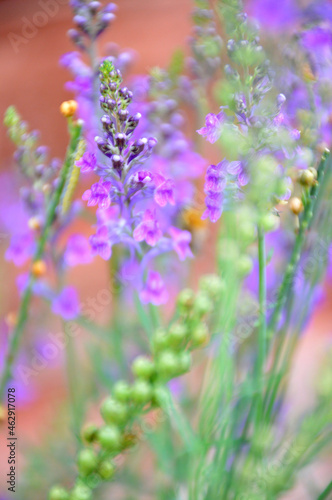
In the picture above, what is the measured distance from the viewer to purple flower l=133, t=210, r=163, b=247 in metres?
0.27

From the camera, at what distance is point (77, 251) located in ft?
1.26

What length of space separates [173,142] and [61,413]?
30 cm

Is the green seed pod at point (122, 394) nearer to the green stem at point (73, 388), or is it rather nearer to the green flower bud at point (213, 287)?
the green flower bud at point (213, 287)

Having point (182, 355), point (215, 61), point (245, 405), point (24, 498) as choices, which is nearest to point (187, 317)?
point (182, 355)

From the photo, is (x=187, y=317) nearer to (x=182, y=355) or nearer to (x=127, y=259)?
(x=182, y=355)

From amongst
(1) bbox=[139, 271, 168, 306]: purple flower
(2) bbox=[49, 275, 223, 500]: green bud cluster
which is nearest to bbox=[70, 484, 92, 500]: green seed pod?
(2) bbox=[49, 275, 223, 500]: green bud cluster

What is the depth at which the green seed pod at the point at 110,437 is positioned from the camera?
242 millimetres

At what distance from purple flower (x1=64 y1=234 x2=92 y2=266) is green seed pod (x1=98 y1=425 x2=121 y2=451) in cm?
16

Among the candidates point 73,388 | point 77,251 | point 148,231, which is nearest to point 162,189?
point 148,231

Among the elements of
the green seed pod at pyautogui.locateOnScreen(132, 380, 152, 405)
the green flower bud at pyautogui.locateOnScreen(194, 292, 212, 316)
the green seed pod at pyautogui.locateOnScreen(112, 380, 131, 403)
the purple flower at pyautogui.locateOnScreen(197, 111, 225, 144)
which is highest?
the purple flower at pyautogui.locateOnScreen(197, 111, 225, 144)

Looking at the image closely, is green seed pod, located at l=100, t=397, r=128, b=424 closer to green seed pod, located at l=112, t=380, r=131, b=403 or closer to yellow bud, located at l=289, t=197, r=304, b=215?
green seed pod, located at l=112, t=380, r=131, b=403

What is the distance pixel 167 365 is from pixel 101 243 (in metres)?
0.08

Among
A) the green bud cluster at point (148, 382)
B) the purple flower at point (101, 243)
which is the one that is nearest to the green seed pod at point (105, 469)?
the green bud cluster at point (148, 382)

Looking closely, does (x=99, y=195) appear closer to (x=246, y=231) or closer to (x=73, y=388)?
(x=246, y=231)
